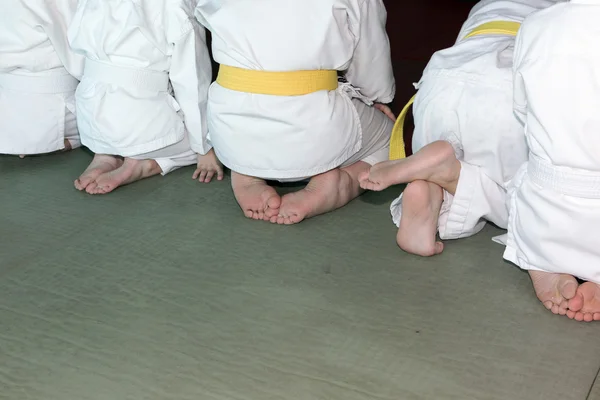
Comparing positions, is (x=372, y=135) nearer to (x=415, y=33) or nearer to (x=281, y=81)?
Result: (x=281, y=81)

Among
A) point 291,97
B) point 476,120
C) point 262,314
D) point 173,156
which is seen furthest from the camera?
point 173,156

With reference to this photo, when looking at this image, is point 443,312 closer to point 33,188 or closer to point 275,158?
point 275,158

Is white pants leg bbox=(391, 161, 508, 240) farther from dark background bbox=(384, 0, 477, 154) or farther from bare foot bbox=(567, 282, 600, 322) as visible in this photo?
dark background bbox=(384, 0, 477, 154)

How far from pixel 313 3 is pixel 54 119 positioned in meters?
0.94

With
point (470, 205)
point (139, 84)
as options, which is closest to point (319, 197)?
point (470, 205)

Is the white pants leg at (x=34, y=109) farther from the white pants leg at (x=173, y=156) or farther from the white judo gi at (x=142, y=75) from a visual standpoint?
the white pants leg at (x=173, y=156)

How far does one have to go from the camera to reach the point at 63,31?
84.4 inches

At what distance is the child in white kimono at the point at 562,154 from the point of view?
1.28m

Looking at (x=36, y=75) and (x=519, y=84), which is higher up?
(x=519, y=84)

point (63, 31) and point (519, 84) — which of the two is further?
point (63, 31)

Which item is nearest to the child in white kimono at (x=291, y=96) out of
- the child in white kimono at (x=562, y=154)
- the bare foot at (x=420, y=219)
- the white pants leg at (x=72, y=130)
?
the bare foot at (x=420, y=219)

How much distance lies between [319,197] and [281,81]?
294mm

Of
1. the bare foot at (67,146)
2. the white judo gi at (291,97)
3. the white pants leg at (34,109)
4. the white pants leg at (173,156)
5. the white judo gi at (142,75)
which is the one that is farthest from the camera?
the bare foot at (67,146)

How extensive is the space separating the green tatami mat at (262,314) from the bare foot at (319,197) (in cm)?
3
